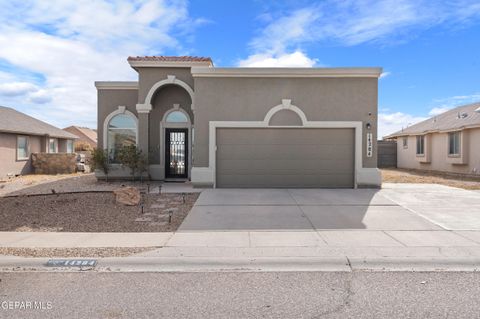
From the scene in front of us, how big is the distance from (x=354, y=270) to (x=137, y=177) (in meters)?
11.9

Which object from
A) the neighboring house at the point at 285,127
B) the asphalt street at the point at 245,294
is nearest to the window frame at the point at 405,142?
the neighboring house at the point at 285,127

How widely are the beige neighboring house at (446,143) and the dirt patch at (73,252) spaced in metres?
20.5

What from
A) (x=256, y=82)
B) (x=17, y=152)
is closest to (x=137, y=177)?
(x=256, y=82)

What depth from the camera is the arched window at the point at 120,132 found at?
16281 millimetres

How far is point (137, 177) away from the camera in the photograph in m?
15.6

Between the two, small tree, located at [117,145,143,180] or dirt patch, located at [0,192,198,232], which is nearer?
dirt patch, located at [0,192,198,232]

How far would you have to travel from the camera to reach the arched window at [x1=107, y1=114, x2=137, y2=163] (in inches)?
641

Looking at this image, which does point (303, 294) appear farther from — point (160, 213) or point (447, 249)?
point (160, 213)

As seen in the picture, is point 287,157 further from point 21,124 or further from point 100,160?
point 21,124

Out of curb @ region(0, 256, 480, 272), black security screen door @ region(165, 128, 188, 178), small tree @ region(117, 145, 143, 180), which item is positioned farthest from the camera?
black security screen door @ region(165, 128, 188, 178)

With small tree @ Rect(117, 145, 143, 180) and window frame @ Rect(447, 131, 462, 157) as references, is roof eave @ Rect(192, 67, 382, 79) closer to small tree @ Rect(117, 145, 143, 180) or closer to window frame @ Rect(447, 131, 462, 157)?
small tree @ Rect(117, 145, 143, 180)

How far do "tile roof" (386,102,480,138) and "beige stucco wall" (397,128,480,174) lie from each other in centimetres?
49

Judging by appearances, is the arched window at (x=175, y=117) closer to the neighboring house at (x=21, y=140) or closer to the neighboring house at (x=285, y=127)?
the neighboring house at (x=285, y=127)

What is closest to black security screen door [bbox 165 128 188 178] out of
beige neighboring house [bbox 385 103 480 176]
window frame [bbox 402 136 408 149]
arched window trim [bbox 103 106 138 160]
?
arched window trim [bbox 103 106 138 160]
